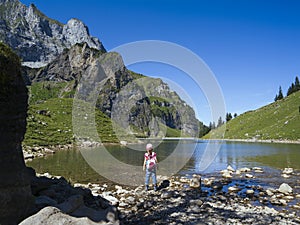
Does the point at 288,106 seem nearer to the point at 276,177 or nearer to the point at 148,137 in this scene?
the point at 148,137

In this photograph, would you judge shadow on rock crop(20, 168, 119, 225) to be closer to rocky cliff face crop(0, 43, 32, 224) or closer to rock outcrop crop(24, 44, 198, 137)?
rocky cliff face crop(0, 43, 32, 224)

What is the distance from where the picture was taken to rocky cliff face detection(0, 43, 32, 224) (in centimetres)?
789

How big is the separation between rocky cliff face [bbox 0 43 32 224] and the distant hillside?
104m

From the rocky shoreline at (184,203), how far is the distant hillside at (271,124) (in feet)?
301

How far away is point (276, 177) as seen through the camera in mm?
24281

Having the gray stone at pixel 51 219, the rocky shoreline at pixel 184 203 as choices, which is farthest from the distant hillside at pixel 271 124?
the gray stone at pixel 51 219

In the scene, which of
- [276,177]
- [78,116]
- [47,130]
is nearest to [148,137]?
[78,116]

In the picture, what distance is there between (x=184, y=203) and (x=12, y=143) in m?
9.62

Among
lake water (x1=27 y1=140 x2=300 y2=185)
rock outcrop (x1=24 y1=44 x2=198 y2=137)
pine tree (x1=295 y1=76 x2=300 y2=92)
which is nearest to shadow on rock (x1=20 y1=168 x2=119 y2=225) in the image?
lake water (x1=27 y1=140 x2=300 y2=185)

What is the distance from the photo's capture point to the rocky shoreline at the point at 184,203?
34.3 feet

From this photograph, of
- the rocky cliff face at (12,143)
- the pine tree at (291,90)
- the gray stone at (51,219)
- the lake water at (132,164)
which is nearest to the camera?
the gray stone at (51,219)

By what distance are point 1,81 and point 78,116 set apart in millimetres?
98676

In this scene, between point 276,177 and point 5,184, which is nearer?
point 5,184

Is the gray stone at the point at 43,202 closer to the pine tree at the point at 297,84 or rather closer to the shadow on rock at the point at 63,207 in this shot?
the shadow on rock at the point at 63,207
